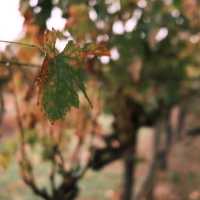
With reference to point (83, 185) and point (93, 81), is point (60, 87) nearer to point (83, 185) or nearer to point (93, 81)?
point (93, 81)

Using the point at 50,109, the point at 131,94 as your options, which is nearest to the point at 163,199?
the point at 131,94

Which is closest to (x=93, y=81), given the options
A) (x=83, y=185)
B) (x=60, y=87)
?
(x=60, y=87)

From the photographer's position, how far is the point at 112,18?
543 cm

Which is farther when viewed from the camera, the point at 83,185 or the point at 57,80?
the point at 83,185

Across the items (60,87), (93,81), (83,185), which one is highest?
(60,87)

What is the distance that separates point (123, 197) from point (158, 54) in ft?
9.43

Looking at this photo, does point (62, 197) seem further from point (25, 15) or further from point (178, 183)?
point (178, 183)

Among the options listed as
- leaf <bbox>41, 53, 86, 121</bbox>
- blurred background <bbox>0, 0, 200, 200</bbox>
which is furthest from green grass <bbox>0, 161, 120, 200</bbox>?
leaf <bbox>41, 53, 86, 121</bbox>

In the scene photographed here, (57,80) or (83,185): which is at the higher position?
(57,80)

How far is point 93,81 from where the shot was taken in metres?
6.38

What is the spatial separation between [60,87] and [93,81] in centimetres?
440

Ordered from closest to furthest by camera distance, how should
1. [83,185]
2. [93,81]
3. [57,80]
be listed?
[57,80] → [93,81] → [83,185]

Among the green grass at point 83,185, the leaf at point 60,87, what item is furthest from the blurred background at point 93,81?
the green grass at point 83,185

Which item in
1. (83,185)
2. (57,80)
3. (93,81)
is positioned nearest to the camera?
(57,80)
